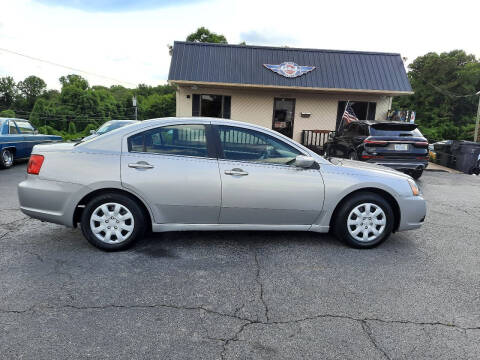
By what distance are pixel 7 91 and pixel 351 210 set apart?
11923 centimetres

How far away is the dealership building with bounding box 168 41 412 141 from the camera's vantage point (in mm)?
13953

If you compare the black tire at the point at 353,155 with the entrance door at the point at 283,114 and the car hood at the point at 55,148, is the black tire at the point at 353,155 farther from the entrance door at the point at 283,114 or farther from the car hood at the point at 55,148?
the car hood at the point at 55,148

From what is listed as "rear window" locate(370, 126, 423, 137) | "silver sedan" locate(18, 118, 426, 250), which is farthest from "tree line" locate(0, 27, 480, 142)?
"silver sedan" locate(18, 118, 426, 250)

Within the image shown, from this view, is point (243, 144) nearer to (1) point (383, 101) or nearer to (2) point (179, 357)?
(2) point (179, 357)

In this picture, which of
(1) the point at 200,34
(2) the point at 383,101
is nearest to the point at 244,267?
A: (2) the point at 383,101

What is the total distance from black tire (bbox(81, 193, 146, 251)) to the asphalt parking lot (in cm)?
12

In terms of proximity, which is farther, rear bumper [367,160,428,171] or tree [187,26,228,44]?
tree [187,26,228,44]

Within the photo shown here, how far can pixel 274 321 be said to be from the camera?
8.77ft

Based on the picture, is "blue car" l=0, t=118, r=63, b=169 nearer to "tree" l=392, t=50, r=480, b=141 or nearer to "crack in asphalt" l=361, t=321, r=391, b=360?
"crack in asphalt" l=361, t=321, r=391, b=360

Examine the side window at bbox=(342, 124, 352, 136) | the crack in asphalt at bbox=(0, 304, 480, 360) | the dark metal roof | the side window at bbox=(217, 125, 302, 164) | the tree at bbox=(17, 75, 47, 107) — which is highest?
the tree at bbox=(17, 75, 47, 107)

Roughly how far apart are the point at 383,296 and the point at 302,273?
79cm

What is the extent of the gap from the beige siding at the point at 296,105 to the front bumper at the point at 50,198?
450 inches

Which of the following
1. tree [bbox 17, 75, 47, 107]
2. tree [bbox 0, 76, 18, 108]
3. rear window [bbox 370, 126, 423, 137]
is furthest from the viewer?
tree [bbox 17, 75, 47, 107]

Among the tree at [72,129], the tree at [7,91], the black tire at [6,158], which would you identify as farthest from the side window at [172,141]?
the tree at [7,91]
